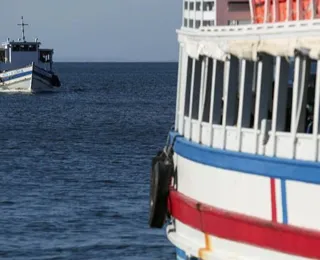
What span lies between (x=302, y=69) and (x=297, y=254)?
2365mm

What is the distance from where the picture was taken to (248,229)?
19828 millimetres

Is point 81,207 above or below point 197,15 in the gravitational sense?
below

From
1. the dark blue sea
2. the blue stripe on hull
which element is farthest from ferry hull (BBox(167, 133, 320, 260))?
the blue stripe on hull

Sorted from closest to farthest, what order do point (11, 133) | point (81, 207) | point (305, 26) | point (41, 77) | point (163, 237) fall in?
1. point (305, 26)
2. point (163, 237)
3. point (81, 207)
4. point (11, 133)
5. point (41, 77)

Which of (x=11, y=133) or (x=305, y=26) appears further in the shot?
(x=11, y=133)

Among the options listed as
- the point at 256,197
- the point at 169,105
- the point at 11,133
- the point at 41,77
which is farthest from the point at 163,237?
the point at 41,77

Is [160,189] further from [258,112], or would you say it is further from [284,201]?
[284,201]

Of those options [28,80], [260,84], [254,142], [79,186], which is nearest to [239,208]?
[254,142]

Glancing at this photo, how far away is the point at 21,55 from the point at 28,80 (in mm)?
6472

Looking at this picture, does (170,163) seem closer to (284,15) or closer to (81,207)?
(284,15)

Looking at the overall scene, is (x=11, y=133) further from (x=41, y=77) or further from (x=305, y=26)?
(x=305, y=26)

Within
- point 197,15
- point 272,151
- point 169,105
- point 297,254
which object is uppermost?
point 197,15

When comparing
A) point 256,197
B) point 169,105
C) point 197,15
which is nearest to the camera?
point 256,197

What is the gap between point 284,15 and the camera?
20.0 metres
